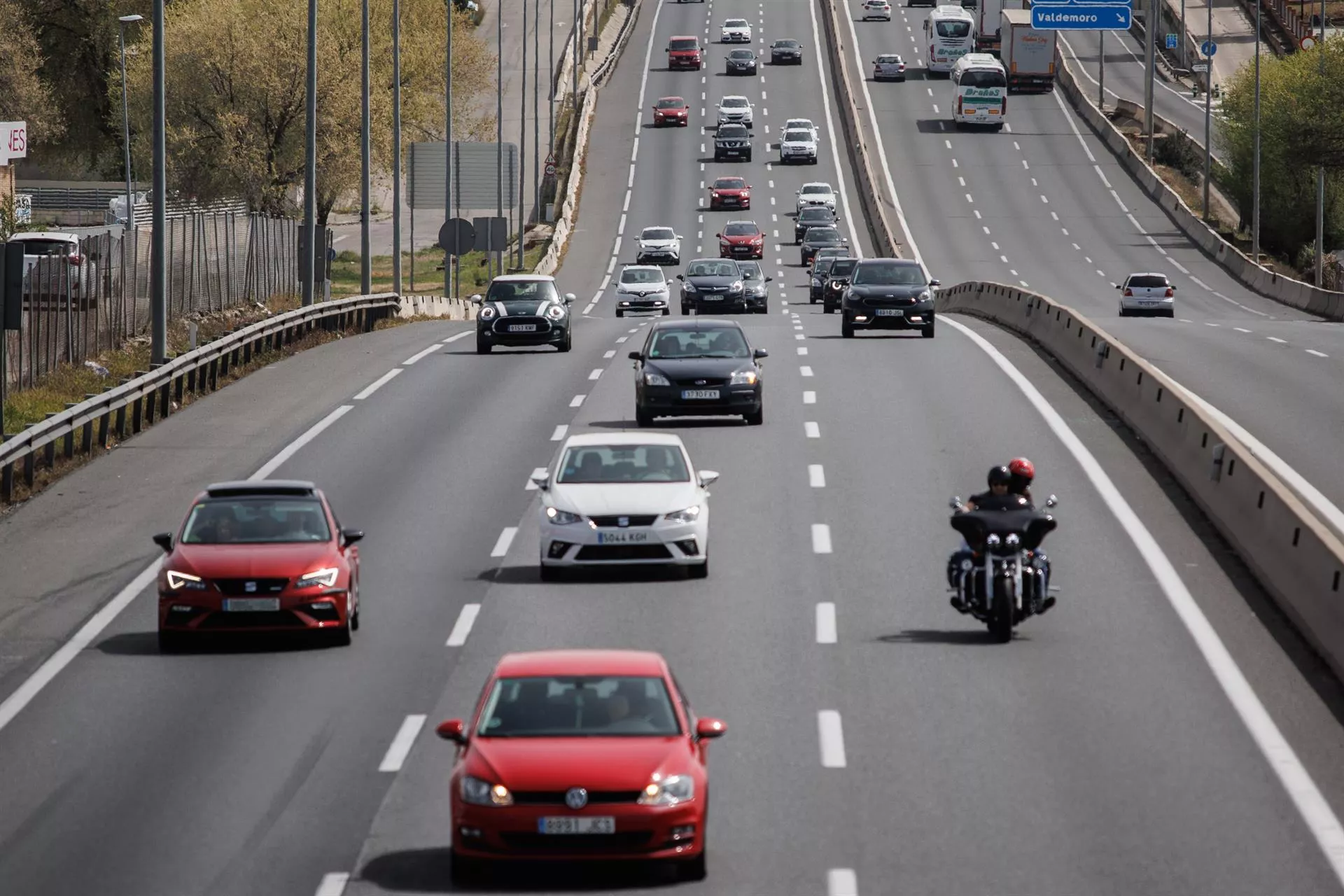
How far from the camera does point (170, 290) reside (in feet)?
156

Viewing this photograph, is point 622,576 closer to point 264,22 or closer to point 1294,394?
point 1294,394

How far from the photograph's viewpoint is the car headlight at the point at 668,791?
37.4 feet

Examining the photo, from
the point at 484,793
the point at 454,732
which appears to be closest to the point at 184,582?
the point at 454,732

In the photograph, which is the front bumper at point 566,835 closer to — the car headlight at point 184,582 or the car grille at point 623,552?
the car headlight at point 184,582

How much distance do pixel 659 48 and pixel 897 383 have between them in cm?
10603

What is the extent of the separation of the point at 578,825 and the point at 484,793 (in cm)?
50

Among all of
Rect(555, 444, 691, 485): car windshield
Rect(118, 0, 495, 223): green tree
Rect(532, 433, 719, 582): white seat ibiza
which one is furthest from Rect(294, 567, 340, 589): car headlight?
Rect(118, 0, 495, 223): green tree

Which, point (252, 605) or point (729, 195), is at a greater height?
point (729, 195)

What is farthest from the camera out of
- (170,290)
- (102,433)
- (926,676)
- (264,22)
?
(264,22)

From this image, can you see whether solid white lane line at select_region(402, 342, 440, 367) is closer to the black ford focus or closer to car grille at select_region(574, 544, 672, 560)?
the black ford focus

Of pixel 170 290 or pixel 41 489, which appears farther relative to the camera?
pixel 170 290

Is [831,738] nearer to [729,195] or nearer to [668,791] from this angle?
[668,791]

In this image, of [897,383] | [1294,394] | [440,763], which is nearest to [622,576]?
[440,763]

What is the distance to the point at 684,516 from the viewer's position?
21.2m
